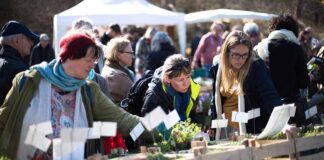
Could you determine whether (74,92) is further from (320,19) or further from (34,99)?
(320,19)

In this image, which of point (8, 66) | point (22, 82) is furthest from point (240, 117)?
point (8, 66)

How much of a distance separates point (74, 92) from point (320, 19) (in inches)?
306

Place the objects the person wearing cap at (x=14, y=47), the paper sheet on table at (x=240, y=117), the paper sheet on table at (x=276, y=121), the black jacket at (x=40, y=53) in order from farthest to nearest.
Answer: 1. the black jacket at (x=40, y=53)
2. the person wearing cap at (x=14, y=47)
3. the paper sheet on table at (x=240, y=117)
4. the paper sheet on table at (x=276, y=121)

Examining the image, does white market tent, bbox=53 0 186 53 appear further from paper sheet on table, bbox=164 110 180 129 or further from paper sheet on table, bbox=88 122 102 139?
paper sheet on table, bbox=88 122 102 139

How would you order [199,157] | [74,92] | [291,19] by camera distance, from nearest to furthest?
[199,157], [74,92], [291,19]

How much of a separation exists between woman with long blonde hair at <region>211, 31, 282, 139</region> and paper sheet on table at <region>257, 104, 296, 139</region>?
0.78 meters

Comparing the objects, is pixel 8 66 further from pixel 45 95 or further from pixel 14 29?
pixel 45 95

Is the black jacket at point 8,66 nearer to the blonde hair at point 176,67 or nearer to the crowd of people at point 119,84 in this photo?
the crowd of people at point 119,84

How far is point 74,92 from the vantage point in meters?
4.60

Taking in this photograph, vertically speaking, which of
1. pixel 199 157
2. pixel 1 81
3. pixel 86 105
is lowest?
pixel 199 157

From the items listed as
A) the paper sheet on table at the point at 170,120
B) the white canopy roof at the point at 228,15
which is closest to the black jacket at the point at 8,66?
the paper sheet on table at the point at 170,120

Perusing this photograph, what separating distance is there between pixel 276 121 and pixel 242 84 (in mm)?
1008

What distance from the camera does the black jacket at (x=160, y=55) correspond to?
1229 centimetres

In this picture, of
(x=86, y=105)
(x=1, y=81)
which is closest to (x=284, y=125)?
(x=86, y=105)
